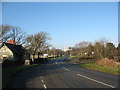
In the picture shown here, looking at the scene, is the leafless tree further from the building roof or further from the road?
the road

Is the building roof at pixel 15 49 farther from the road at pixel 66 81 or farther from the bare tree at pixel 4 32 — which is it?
the road at pixel 66 81

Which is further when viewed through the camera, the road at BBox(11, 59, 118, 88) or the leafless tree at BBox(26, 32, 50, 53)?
the leafless tree at BBox(26, 32, 50, 53)

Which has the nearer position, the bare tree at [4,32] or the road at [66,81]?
the road at [66,81]

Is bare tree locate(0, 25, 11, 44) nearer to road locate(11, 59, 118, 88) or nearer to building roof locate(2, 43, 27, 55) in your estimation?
building roof locate(2, 43, 27, 55)

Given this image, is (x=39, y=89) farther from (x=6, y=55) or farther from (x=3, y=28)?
(x=3, y=28)

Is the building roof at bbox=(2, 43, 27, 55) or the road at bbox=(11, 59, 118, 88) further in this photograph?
the building roof at bbox=(2, 43, 27, 55)

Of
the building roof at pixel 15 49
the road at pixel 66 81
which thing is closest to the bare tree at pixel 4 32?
the building roof at pixel 15 49

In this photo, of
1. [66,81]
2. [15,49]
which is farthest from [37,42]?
[66,81]

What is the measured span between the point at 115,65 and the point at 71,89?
23848mm

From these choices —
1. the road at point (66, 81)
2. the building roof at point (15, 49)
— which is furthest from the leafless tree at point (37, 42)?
the road at point (66, 81)

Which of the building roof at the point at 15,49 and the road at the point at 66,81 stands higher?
the building roof at the point at 15,49

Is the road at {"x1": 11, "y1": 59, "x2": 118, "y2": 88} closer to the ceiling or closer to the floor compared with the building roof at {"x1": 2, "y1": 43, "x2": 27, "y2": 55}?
closer to the floor

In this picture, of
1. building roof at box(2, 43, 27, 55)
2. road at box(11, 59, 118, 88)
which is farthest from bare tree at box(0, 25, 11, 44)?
road at box(11, 59, 118, 88)

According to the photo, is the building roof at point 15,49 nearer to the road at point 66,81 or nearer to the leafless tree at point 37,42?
the leafless tree at point 37,42
